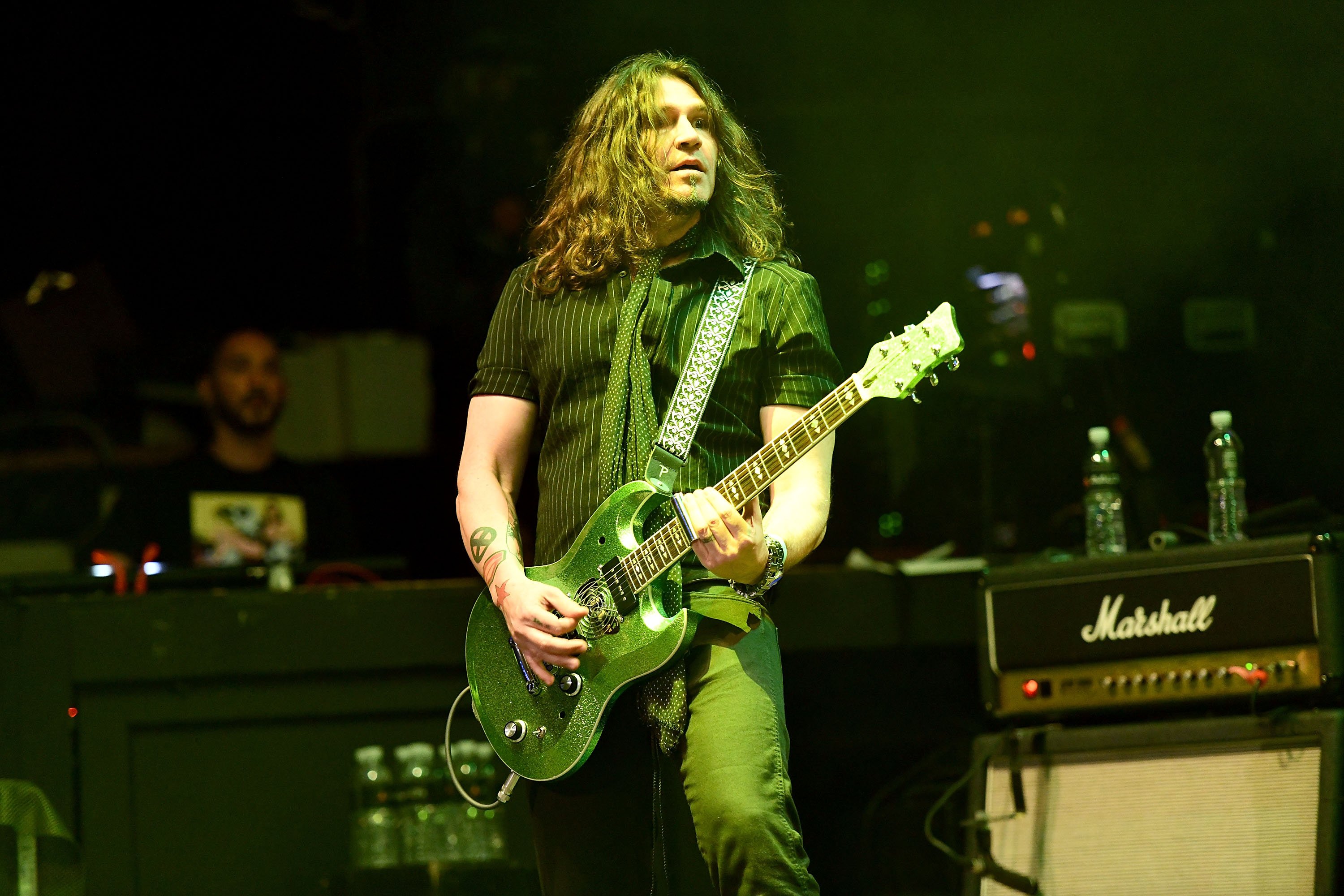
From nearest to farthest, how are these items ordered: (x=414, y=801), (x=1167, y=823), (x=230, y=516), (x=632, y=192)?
1. (x=632, y=192)
2. (x=1167, y=823)
3. (x=414, y=801)
4. (x=230, y=516)

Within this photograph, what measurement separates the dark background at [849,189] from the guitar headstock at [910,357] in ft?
9.47

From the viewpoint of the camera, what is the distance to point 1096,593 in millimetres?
3135

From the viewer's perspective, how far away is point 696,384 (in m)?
2.44

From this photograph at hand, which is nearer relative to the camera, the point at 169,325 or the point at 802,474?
the point at 802,474

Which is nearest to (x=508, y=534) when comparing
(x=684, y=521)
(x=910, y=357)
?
(x=684, y=521)

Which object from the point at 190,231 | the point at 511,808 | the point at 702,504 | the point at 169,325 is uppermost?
the point at 190,231

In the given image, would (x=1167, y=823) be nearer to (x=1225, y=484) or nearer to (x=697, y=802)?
(x=1225, y=484)

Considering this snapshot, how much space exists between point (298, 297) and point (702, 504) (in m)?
4.47

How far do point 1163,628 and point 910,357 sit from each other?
1.13 metres

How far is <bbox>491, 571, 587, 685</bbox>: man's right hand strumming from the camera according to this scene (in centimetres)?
234

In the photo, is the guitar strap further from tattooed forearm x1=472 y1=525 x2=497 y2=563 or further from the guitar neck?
tattooed forearm x1=472 y1=525 x2=497 y2=563

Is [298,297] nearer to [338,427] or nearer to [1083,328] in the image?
[338,427]

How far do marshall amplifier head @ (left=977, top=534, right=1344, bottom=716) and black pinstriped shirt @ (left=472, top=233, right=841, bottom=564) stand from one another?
98 cm

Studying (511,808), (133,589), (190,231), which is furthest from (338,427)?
(511,808)
